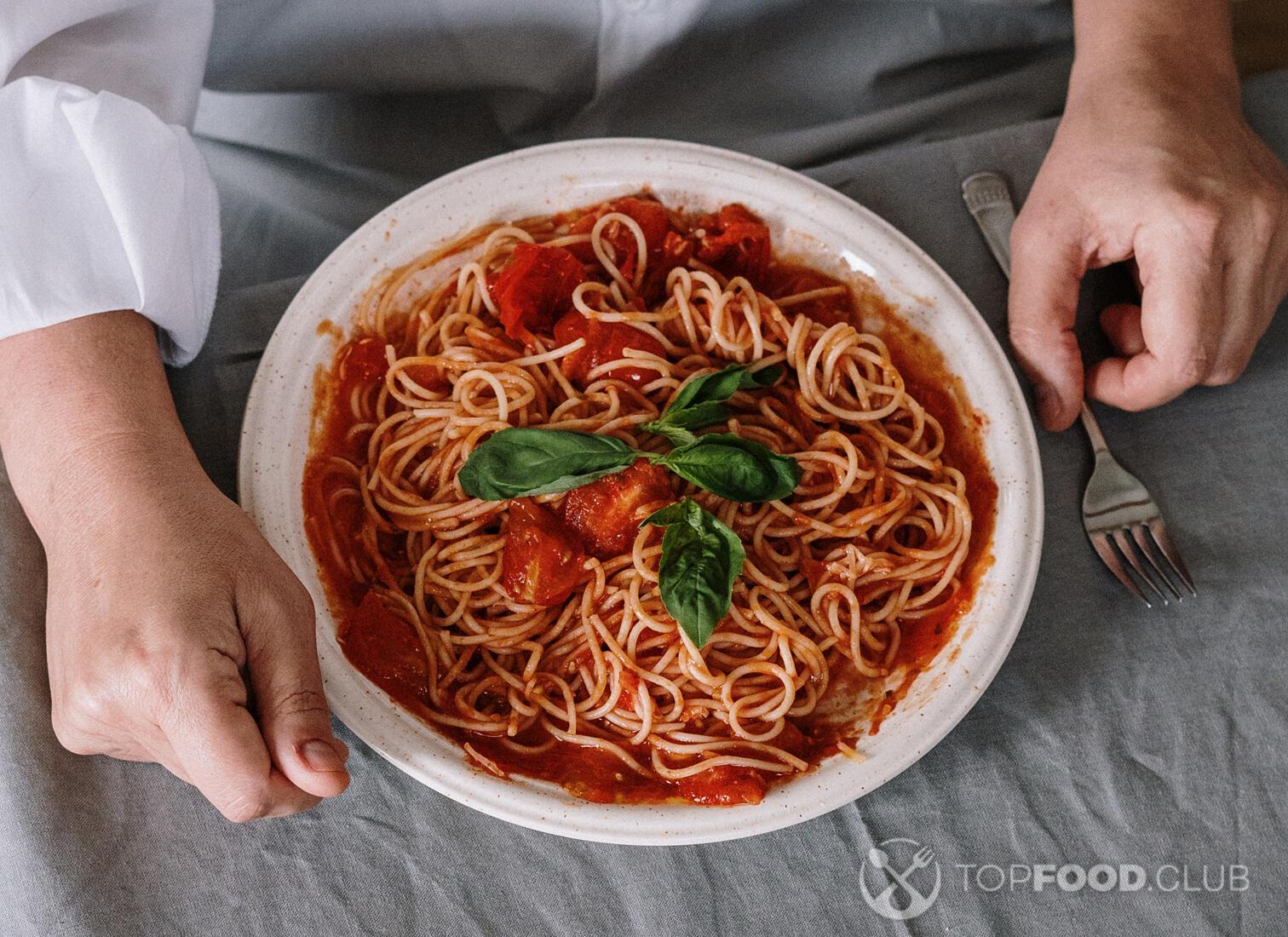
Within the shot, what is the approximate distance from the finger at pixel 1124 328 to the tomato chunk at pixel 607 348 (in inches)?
37.4

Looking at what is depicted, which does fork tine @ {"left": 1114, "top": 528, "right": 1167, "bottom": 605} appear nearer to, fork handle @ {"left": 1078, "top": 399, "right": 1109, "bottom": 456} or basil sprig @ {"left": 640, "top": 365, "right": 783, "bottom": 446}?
fork handle @ {"left": 1078, "top": 399, "right": 1109, "bottom": 456}

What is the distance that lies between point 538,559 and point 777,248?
0.82m

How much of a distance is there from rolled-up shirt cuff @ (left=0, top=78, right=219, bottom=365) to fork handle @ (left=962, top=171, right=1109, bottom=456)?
1.63 meters

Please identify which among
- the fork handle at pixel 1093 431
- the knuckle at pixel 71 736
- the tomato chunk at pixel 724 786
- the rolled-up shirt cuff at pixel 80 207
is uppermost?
the rolled-up shirt cuff at pixel 80 207

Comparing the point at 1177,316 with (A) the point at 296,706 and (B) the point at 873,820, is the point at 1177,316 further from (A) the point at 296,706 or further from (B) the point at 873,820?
(A) the point at 296,706

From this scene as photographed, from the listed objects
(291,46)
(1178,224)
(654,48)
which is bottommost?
(1178,224)

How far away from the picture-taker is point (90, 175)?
1.64 m

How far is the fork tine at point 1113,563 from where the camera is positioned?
191 cm

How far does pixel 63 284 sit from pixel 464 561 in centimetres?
81

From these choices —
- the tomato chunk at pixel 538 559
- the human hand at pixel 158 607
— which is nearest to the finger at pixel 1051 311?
the tomato chunk at pixel 538 559

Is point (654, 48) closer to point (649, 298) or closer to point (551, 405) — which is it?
point (649, 298)

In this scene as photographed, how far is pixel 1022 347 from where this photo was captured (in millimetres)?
1989

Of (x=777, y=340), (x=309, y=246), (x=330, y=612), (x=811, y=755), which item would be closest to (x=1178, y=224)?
(x=777, y=340)

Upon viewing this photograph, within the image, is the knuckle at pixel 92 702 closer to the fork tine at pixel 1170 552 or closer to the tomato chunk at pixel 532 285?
the tomato chunk at pixel 532 285
